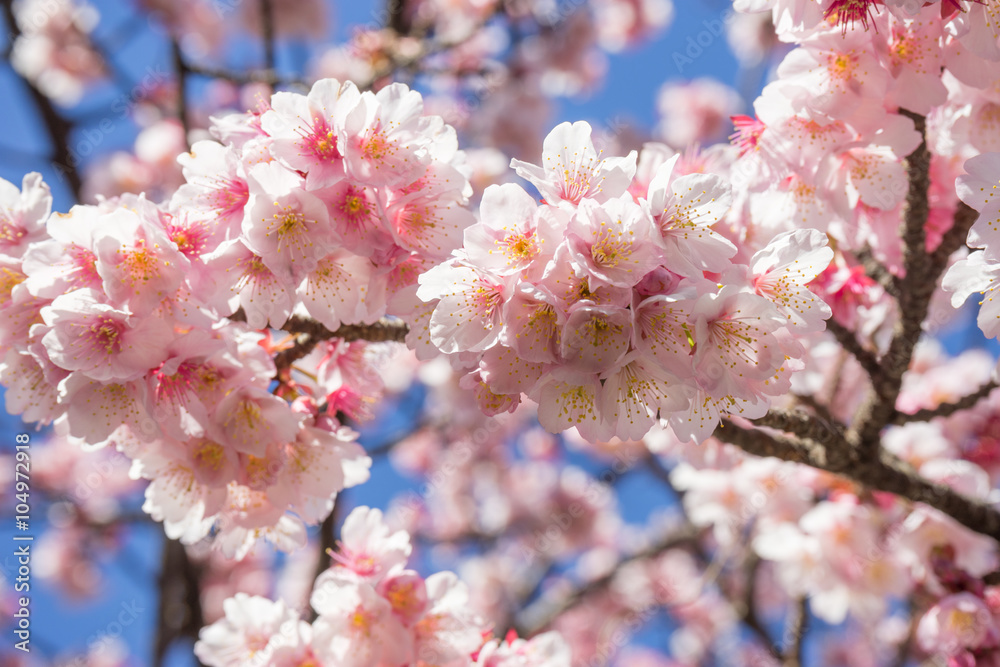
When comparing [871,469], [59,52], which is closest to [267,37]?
[871,469]

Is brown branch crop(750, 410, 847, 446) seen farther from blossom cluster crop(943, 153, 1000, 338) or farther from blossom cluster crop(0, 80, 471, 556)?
blossom cluster crop(0, 80, 471, 556)

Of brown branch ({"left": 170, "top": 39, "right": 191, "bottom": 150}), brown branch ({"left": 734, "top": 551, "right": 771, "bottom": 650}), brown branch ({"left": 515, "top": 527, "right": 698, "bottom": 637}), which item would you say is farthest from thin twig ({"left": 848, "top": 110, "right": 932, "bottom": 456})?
brown branch ({"left": 170, "top": 39, "right": 191, "bottom": 150})

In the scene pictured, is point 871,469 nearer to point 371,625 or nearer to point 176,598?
point 371,625

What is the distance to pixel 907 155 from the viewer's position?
5.63 feet

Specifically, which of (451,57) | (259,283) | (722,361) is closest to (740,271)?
(722,361)

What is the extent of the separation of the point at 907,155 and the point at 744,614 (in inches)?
115

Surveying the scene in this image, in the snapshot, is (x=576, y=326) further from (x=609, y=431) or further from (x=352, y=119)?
(x=352, y=119)

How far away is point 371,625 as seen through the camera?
1.80 meters

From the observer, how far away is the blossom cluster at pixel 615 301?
117 cm

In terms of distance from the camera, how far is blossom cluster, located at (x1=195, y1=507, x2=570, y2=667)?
1793 mm

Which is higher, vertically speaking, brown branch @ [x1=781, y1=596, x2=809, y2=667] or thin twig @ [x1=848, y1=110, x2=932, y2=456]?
thin twig @ [x1=848, y1=110, x2=932, y2=456]

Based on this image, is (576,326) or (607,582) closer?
(576,326)

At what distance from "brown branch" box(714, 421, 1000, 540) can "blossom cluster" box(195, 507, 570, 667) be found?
0.74 m

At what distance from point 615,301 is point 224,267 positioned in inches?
30.2
